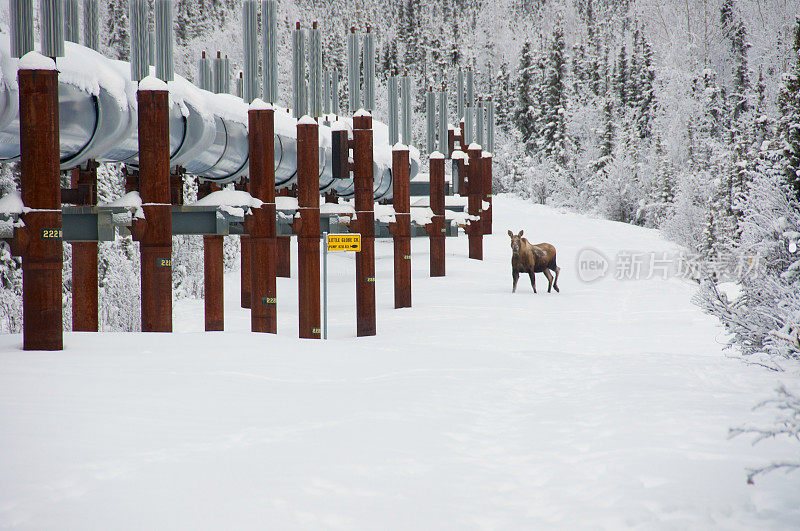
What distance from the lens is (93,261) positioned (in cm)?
1277

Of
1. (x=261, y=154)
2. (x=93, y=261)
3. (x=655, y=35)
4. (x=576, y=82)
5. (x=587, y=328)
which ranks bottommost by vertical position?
(x=587, y=328)

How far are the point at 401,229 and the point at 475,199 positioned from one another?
12.1m

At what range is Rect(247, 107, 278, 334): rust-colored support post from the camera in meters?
13.4

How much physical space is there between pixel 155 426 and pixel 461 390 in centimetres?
340

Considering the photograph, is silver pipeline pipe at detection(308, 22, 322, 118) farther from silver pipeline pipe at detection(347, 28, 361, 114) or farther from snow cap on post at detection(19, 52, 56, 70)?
snow cap on post at detection(19, 52, 56, 70)

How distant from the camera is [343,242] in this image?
12516 mm

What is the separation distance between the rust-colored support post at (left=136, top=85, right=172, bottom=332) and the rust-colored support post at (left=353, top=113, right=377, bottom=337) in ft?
15.5

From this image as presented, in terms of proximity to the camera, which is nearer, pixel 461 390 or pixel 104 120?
pixel 461 390

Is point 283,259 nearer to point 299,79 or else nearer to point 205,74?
point 205,74

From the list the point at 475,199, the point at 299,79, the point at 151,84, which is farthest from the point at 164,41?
the point at 475,199

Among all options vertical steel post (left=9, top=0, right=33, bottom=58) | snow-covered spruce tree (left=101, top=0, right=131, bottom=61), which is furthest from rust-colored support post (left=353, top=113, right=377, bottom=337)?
snow-covered spruce tree (left=101, top=0, right=131, bottom=61)

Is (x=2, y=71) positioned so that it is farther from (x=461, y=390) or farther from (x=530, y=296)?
(x=530, y=296)

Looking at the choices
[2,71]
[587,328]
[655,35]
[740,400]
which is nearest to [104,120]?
[2,71]

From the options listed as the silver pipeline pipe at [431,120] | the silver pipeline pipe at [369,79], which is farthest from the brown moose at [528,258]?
the silver pipeline pipe at [369,79]
